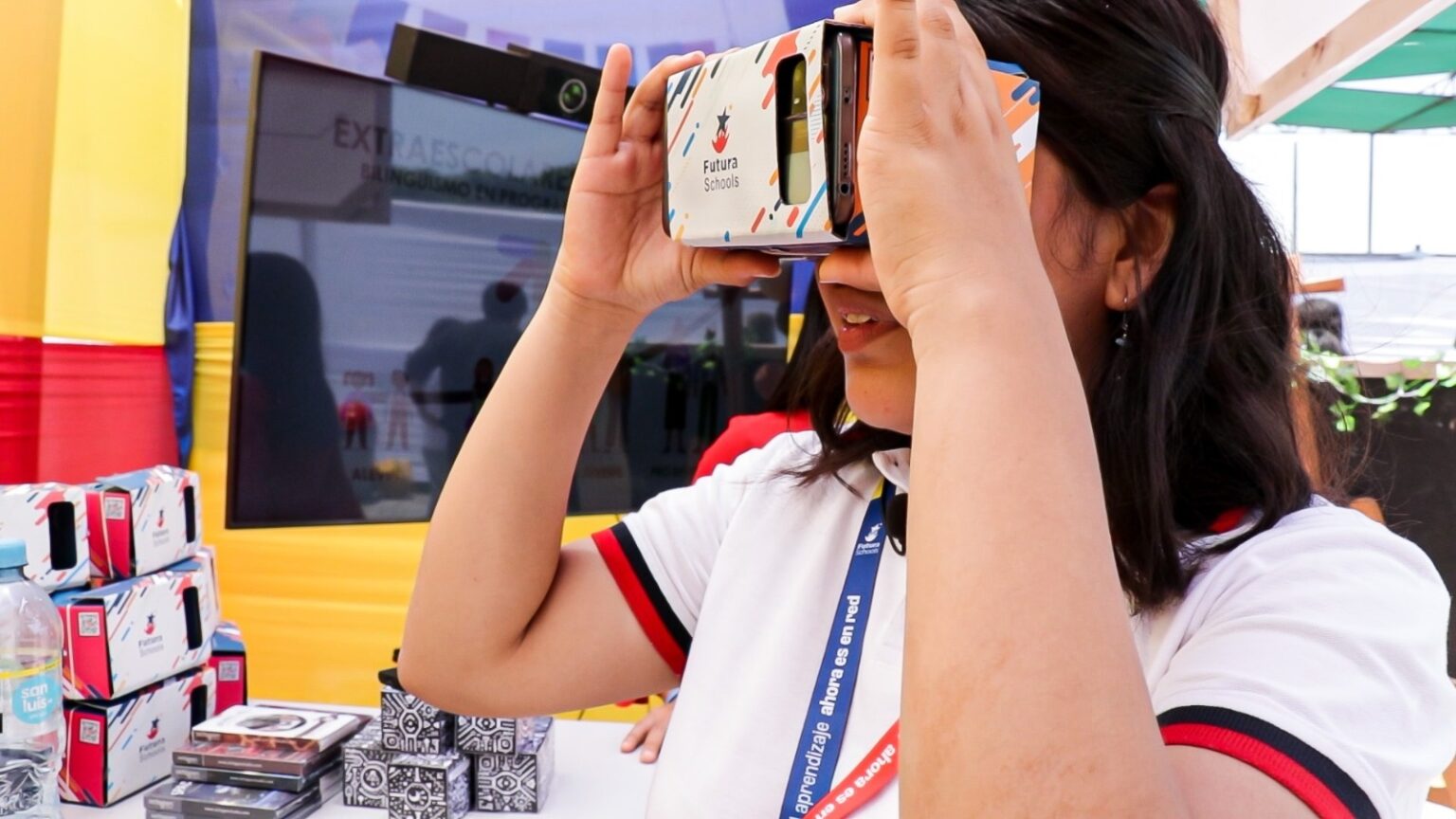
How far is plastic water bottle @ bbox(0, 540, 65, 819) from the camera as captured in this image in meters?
1.23

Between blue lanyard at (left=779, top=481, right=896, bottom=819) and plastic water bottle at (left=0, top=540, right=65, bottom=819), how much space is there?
0.98m

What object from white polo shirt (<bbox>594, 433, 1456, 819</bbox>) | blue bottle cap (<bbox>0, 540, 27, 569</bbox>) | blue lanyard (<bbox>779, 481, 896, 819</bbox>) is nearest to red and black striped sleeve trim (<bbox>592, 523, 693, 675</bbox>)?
white polo shirt (<bbox>594, 433, 1456, 819</bbox>)

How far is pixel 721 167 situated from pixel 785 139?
3.1 inches

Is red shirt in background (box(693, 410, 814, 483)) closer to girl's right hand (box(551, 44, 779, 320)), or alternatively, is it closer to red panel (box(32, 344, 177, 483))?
girl's right hand (box(551, 44, 779, 320))

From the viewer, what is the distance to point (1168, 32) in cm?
74

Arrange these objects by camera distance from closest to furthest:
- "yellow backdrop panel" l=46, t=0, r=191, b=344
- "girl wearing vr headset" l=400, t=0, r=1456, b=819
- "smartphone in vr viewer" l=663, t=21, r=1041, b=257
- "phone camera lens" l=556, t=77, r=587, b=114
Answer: "girl wearing vr headset" l=400, t=0, r=1456, b=819, "smartphone in vr viewer" l=663, t=21, r=1041, b=257, "phone camera lens" l=556, t=77, r=587, b=114, "yellow backdrop panel" l=46, t=0, r=191, b=344

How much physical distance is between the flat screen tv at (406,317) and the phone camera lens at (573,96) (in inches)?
3.3

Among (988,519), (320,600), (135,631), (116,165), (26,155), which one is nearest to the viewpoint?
(988,519)

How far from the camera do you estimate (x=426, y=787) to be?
51.7 inches

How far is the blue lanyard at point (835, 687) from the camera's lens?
2.40 feet

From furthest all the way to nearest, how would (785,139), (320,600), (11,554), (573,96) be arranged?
(320,600) → (573,96) → (11,554) → (785,139)

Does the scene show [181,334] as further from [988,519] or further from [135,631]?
[988,519]

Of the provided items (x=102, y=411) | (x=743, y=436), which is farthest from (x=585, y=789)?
(x=102, y=411)

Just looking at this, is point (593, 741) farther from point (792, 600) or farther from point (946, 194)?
point (946, 194)
